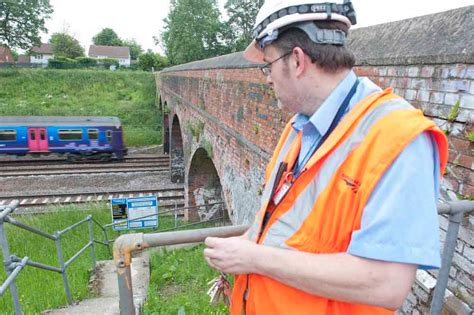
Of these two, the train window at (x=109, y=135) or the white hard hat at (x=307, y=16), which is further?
the train window at (x=109, y=135)

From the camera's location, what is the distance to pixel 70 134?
19844 mm

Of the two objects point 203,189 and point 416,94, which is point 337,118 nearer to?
point 416,94

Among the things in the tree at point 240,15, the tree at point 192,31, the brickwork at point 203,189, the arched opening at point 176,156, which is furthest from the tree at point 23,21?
the brickwork at point 203,189

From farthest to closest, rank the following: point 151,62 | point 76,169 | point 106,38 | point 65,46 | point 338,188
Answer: point 106,38 < point 65,46 < point 151,62 < point 76,169 < point 338,188

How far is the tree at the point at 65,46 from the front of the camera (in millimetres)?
53875

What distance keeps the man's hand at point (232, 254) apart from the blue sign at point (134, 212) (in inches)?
376

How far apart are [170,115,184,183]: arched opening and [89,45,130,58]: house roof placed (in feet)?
175

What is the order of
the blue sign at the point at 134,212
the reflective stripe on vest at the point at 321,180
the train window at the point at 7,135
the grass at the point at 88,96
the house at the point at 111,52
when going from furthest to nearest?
the house at the point at 111,52 → the grass at the point at 88,96 → the train window at the point at 7,135 → the blue sign at the point at 134,212 → the reflective stripe on vest at the point at 321,180

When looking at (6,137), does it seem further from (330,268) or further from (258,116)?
(330,268)

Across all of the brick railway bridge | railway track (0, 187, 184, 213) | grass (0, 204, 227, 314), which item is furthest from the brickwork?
the brick railway bridge

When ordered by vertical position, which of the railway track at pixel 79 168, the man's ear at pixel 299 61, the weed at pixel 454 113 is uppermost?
the man's ear at pixel 299 61

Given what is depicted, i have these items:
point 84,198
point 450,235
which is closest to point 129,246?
point 450,235

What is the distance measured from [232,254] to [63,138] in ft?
68.4

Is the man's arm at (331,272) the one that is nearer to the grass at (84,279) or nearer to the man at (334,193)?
the man at (334,193)
